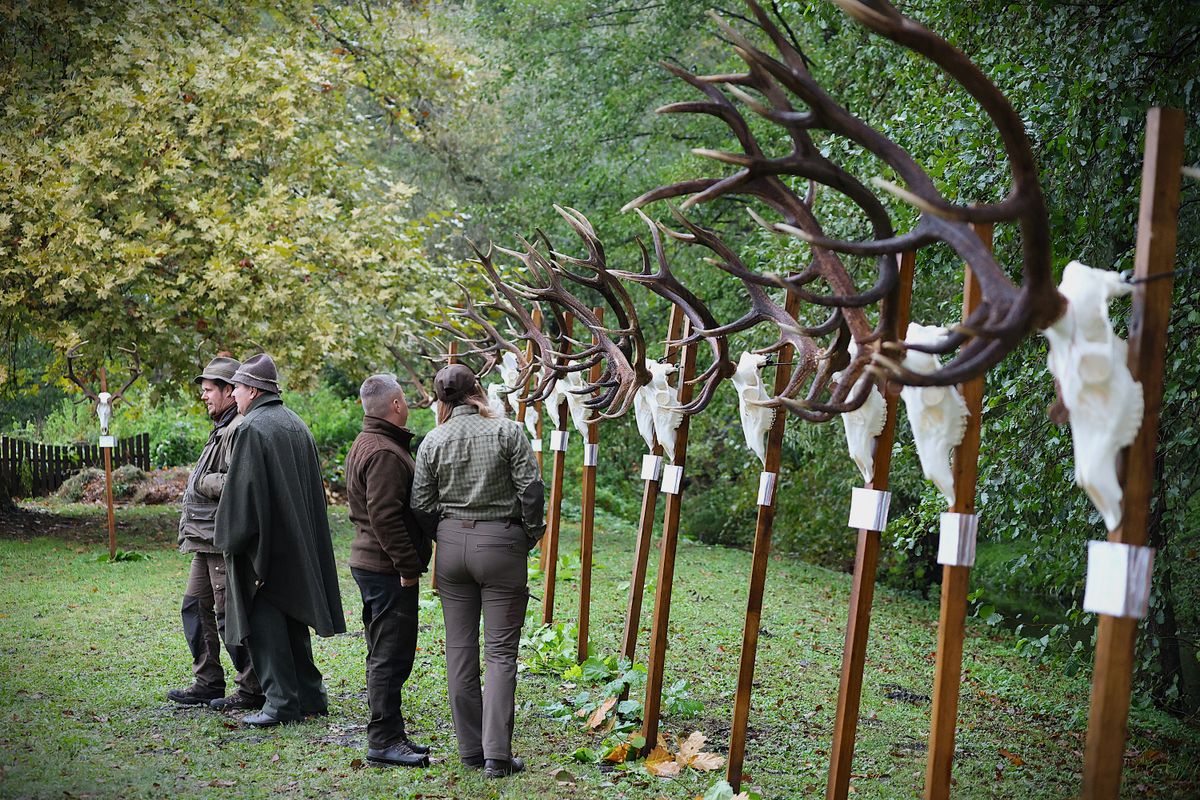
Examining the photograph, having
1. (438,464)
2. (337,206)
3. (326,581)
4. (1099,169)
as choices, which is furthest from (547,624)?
(337,206)

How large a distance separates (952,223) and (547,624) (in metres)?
6.24

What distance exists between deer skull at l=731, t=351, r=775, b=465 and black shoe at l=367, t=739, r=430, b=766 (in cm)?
238

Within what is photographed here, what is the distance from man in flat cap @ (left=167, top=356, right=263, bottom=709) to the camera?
672 centimetres

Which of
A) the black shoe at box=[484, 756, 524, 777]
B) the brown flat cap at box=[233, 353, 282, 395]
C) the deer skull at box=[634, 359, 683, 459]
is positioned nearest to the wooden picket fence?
the brown flat cap at box=[233, 353, 282, 395]

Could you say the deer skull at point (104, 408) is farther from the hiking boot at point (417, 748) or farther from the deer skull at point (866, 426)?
the deer skull at point (866, 426)

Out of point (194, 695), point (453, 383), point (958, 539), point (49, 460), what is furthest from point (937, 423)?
point (49, 460)

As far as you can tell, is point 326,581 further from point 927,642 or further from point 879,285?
point 927,642

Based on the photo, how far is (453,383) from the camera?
224 inches

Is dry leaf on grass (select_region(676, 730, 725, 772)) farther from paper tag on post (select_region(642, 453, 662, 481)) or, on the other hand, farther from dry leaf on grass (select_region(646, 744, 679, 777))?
paper tag on post (select_region(642, 453, 662, 481))

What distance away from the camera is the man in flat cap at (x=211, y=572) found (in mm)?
6719

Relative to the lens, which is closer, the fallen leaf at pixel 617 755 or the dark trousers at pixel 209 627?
the fallen leaf at pixel 617 755

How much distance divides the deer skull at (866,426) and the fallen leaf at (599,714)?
9.30ft

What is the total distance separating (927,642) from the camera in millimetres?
10078

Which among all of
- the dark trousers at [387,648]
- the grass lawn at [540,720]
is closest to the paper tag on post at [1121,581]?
the grass lawn at [540,720]
